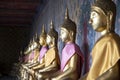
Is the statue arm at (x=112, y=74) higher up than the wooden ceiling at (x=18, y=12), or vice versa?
the wooden ceiling at (x=18, y=12)

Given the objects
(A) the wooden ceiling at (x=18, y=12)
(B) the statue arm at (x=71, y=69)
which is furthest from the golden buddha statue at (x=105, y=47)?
(A) the wooden ceiling at (x=18, y=12)

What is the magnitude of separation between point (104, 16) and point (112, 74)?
380 mm

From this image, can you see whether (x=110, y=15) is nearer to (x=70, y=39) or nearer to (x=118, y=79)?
(x=118, y=79)

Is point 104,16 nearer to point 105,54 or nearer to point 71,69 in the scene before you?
point 105,54

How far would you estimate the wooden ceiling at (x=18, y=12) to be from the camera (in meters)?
6.91

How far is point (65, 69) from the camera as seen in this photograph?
2160 mm

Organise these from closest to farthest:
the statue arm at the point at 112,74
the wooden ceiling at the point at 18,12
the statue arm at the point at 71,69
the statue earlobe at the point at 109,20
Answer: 1. the statue arm at the point at 112,74
2. the statue earlobe at the point at 109,20
3. the statue arm at the point at 71,69
4. the wooden ceiling at the point at 18,12

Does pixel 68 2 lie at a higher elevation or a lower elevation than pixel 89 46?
higher

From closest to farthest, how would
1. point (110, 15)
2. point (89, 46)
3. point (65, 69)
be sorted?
point (110, 15)
point (65, 69)
point (89, 46)

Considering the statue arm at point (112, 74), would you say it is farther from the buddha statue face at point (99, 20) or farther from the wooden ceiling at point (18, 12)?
the wooden ceiling at point (18, 12)

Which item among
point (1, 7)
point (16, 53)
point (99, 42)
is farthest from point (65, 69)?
point (16, 53)

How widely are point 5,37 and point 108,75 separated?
905 centimetres

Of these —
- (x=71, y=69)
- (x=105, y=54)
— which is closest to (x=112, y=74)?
(x=105, y=54)

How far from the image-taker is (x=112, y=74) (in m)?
1.34
